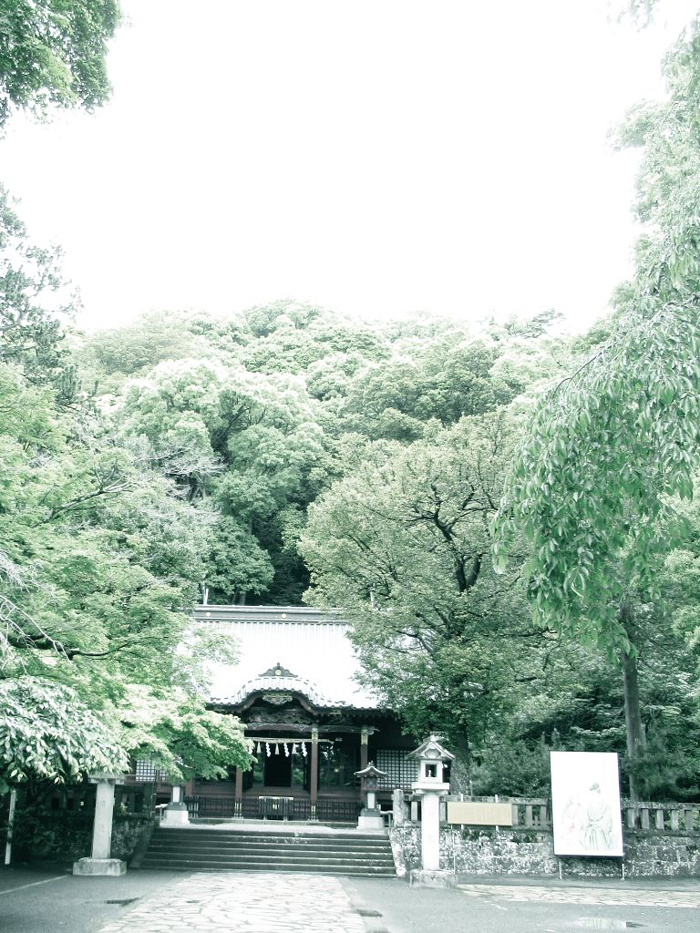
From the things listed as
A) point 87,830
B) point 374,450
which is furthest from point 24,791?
point 374,450

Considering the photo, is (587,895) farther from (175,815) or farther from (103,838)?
(175,815)

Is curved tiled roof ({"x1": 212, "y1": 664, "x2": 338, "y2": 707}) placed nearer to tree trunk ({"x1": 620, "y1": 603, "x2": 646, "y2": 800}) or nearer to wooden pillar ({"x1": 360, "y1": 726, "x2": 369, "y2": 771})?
wooden pillar ({"x1": 360, "y1": 726, "x2": 369, "y2": 771})

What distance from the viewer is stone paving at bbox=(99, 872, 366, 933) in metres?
8.93

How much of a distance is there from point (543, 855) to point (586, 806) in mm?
1605

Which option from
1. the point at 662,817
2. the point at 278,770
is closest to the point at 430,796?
the point at 662,817

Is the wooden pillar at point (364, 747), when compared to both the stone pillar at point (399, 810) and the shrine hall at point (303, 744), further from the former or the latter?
the stone pillar at point (399, 810)

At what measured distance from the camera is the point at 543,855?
15094 mm

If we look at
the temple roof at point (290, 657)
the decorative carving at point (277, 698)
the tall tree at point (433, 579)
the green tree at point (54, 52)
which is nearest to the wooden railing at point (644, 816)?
the tall tree at point (433, 579)

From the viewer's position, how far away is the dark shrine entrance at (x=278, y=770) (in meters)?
22.6

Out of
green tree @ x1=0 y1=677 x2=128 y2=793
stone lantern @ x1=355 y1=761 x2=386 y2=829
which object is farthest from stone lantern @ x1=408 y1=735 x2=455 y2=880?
green tree @ x1=0 y1=677 x2=128 y2=793

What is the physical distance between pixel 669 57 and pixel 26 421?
326 inches

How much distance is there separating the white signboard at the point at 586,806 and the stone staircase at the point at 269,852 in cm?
365

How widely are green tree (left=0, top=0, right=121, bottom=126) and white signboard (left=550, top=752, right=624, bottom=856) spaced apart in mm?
13633

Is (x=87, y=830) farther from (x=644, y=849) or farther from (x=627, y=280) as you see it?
(x=627, y=280)
